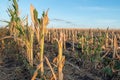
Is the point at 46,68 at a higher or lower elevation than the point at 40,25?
lower

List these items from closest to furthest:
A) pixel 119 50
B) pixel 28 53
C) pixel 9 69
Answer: pixel 28 53 → pixel 9 69 → pixel 119 50

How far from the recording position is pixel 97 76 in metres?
5.79

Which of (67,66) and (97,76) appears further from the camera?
(67,66)

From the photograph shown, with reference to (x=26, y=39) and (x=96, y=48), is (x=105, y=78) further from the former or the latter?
(x=26, y=39)

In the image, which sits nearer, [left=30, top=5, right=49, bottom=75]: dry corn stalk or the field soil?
[left=30, top=5, right=49, bottom=75]: dry corn stalk

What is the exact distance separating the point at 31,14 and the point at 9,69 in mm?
1401

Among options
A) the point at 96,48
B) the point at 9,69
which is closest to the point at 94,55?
the point at 96,48

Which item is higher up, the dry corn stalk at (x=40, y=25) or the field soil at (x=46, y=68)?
the dry corn stalk at (x=40, y=25)

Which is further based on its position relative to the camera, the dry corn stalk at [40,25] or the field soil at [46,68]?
the field soil at [46,68]

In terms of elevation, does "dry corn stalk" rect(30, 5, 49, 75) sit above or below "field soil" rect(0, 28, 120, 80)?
above

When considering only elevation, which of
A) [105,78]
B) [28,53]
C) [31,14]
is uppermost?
[31,14]

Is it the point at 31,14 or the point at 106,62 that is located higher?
the point at 31,14

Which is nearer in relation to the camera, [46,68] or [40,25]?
[40,25]

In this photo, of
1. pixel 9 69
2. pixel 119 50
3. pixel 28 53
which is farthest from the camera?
pixel 119 50
